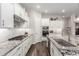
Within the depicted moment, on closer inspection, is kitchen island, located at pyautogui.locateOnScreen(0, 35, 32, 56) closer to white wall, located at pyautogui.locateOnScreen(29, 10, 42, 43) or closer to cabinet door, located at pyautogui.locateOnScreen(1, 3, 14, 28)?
cabinet door, located at pyautogui.locateOnScreen(1, 3, 14, 28)

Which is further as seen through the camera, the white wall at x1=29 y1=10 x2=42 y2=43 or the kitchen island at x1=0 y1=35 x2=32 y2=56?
the white wall at x1=29 y1=10 x2=42 y2=43

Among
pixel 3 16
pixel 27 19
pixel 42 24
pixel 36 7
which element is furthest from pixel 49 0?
pixel 42 24

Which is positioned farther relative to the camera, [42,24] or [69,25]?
[42,24]

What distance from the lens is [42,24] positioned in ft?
15.0

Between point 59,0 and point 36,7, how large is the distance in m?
1.54

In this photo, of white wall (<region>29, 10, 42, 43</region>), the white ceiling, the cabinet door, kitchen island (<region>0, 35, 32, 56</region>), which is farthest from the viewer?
white wall (<region>29, 10, 42, 43</region>)

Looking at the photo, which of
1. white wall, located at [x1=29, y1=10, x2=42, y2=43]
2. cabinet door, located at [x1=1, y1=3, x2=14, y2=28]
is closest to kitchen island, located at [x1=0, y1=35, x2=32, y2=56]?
cabinet door, located at [x1=1, y1=3, x2=14, y2=28]

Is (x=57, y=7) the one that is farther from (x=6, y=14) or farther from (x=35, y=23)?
(x=6, y=14)

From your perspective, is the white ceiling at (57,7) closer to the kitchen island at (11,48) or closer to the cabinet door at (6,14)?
the cabinet door at (6,14)

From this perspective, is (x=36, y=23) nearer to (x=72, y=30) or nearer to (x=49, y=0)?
(x=72, y=30)

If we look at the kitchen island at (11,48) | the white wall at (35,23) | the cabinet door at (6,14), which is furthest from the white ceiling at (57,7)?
the kitchen island at (11,48)

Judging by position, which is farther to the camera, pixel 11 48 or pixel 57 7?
pixel 57 7

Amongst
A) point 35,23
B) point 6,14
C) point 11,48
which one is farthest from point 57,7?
point 11,48

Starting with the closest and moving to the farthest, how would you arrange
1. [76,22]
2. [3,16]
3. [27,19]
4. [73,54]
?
[73,54] < [3,16] < [76,22] < [27,19]
